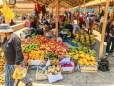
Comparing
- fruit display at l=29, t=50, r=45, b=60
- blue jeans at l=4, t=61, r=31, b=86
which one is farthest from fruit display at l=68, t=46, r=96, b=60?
blue jeans at l=4, t=61, r=31, b=86

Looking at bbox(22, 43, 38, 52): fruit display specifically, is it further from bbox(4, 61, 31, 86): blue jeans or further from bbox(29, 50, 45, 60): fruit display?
bbox(4, 61, 31, 86): blue jeans

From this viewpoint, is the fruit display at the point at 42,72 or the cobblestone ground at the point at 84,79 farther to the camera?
the fruit display at the point at 42,72

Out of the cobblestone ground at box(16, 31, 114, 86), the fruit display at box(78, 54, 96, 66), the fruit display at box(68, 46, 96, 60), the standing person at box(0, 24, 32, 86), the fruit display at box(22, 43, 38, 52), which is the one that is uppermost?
the standing person at box(0, 24, 32, 86)

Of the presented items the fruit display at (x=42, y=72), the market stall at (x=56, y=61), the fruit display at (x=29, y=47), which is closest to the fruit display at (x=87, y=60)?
the market stall at (x=56, y=61)

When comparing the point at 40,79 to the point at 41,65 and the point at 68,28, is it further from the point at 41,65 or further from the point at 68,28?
the point at 68,28

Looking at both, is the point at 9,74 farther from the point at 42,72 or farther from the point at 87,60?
the point at 87,60

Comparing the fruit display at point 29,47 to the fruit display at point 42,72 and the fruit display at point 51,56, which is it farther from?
the fruit display at point 42,72

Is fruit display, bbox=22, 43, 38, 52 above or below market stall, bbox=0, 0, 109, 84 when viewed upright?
above

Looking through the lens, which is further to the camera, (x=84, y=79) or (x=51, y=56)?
(x=51, y=56)

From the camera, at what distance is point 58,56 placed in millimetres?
5934

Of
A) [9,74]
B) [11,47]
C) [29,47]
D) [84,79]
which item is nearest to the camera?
[11,47]

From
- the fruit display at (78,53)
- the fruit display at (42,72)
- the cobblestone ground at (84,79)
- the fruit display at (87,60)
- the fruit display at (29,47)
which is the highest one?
the fruit display at (29,47)

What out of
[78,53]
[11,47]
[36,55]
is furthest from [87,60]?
[11,47]

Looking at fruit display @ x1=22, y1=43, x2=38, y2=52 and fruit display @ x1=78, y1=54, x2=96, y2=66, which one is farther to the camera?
fruit display @ x1=22, y1=43, x2=38, y2=52
